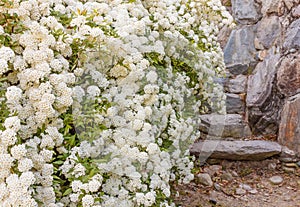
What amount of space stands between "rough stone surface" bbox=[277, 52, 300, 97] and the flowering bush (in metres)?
3.02

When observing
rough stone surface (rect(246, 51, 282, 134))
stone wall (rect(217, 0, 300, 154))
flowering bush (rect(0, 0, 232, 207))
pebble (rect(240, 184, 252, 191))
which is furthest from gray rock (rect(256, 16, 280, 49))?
flowering bush (rect(0, 0, 232, 207))

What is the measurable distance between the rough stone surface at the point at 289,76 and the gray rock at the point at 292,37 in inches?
5.9

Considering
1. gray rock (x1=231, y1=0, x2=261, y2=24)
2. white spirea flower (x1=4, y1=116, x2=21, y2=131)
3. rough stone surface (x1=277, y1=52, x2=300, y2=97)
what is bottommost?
rough stone surface (x1=277, y1=52, x2=300, y2=97)

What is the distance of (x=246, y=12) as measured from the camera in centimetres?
634

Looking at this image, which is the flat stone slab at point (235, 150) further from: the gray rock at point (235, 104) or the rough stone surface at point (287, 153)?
the gray rock at point (235, 104)

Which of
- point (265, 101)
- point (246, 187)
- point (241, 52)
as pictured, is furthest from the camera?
point (241, 52)

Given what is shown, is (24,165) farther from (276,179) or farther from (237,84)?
(237,84)

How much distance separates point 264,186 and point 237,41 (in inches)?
93.8

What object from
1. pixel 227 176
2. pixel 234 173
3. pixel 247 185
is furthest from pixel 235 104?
pixel 247 185

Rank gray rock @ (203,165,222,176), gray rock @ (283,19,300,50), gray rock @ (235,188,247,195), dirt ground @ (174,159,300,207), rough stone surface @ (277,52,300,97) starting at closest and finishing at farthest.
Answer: dirt ground @ (174,159,300,207), gray rock @ (235,188,247,195), gray rock @ (203,165,222,176), rough stone surface @ (277,52,300,97), gray rock @ (283,19,300,50)

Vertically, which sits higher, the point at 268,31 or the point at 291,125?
the point at 268,31

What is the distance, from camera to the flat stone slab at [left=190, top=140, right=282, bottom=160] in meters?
5.09

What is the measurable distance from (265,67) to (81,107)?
168 inches

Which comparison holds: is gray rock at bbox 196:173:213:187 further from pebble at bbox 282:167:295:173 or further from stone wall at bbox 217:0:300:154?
stone wall at bbox 217:0:300:154
